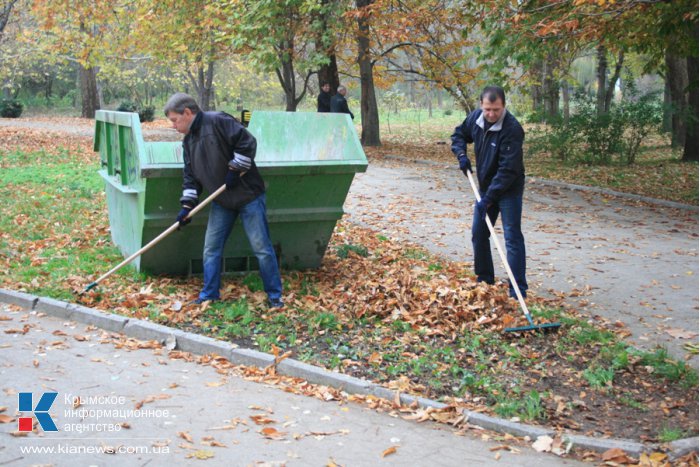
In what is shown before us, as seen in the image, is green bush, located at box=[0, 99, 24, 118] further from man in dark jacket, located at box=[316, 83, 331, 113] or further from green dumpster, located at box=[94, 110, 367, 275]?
green dumpster, located at box=[94, 110, 367, 275]

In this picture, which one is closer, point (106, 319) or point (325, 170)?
point (106, 319)

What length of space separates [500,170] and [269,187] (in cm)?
208

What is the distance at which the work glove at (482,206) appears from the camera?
270 inches

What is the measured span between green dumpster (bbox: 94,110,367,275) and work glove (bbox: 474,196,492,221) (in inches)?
44.0

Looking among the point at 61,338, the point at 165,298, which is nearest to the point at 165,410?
the point at 61,338

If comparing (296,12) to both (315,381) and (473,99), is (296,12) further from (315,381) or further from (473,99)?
(315,381)

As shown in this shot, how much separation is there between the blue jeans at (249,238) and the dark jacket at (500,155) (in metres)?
1.95

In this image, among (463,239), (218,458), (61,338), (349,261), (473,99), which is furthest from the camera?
(473,99)

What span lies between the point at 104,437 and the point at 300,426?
3.59 feet

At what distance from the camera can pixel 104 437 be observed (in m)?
4.35

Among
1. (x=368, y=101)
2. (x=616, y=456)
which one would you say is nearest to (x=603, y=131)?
(x=368, y=101)

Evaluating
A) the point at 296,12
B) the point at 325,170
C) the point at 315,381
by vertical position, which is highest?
the point at 296,12

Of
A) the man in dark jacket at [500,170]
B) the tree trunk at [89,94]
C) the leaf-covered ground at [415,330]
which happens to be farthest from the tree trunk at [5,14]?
the man in dark jacket at [500,170]

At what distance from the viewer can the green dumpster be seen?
7.09m
